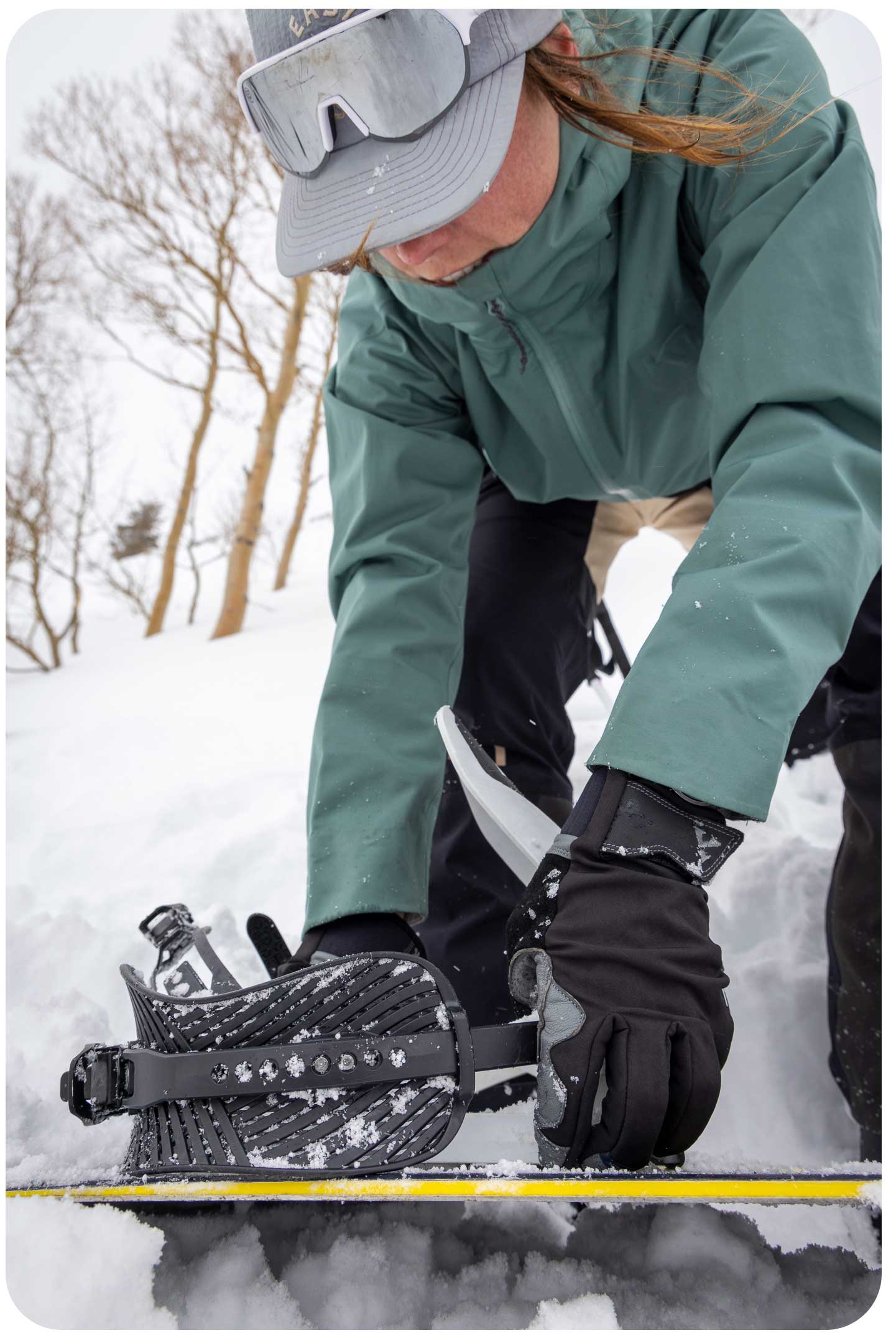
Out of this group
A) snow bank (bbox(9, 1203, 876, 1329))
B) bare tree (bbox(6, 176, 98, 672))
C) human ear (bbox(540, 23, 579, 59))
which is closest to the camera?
snow bank (bbox(9, 1203, 876, 1329))

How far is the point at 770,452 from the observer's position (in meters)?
0.92

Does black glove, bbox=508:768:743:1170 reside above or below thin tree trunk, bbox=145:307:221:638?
below

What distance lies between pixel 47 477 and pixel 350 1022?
7595 millimetres

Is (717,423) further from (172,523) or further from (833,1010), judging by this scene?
(172,523)

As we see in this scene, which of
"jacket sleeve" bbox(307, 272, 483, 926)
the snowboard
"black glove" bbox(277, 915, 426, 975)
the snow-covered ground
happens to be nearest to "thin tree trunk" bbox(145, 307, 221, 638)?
the snow-covered ground

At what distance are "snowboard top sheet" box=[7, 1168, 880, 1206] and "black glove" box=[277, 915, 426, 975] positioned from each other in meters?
0.28

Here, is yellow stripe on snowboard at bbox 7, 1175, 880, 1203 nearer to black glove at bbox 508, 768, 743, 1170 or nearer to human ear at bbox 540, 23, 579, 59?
black glove at bbox 508, 768, 743, 1170

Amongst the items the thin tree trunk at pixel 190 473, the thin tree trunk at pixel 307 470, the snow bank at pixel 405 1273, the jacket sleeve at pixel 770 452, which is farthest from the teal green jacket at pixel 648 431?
the thin tree trunk at pixel 307 470

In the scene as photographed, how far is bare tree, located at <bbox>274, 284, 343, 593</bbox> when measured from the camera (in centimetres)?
880

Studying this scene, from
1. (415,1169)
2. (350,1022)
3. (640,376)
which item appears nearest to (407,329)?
(640,376)

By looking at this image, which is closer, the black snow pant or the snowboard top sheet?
the snowboard top sheet

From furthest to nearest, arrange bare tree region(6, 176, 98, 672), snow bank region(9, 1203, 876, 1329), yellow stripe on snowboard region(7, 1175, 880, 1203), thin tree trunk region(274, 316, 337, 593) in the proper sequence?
thin tree trunk region(274, 316, 337, 593)
bare tree region(6, 176, 98, 672)
snow bank region(9, 1203, 876, 1329)
yellow stripe on snowboard region(7, 1175, 880, 1203)

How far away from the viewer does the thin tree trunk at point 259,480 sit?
7852 millimetres

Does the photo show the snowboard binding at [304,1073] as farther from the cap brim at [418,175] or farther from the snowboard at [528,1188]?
the cap brim at [418,175]
